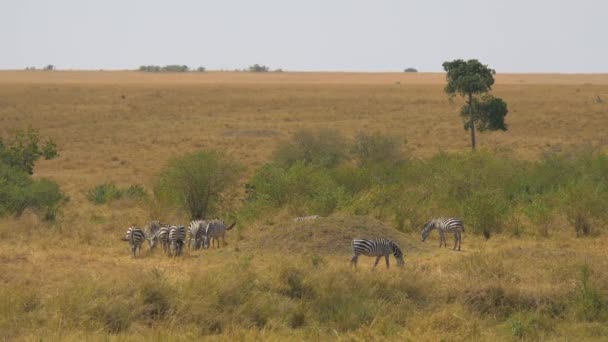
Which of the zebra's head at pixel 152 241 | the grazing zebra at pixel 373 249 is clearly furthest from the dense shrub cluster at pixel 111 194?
the grazing zebra at pixel 373 249

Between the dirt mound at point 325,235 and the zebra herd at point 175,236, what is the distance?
124cm

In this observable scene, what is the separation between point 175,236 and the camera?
22766 mm

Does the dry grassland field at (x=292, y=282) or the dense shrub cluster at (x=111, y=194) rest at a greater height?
the dry grassland field at (x=292, y=282)

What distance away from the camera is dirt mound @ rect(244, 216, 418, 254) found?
72.0ft

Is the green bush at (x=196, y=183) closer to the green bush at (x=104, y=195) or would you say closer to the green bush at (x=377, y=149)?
the green bush at (x=104, y=195)

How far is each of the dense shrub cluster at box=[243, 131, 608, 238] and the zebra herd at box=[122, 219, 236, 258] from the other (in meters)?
4.05

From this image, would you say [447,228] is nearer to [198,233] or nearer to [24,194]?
[198,233]

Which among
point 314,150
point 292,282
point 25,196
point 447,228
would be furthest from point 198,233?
point 314,150

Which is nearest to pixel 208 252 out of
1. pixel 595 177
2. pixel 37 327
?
pixel 37 327

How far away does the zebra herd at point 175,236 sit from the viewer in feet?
75.0

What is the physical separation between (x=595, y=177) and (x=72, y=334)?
2296 centimetres

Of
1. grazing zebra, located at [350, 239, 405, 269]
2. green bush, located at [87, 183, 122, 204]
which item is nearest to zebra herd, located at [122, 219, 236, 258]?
grazing zebra, located at [350, 239, 405, 269]

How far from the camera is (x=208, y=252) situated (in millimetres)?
23484

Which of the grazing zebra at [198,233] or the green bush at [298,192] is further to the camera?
the green bush at [298,192]
